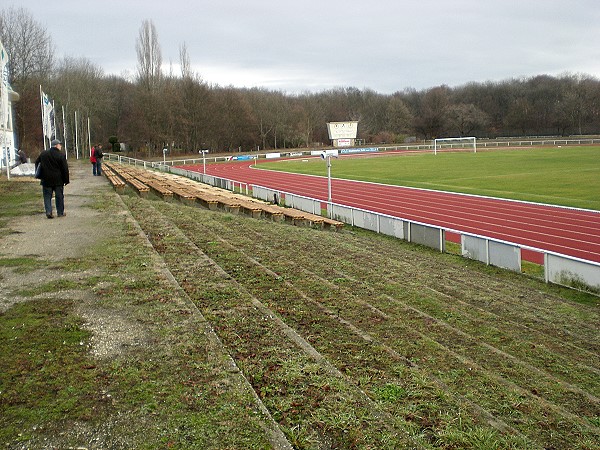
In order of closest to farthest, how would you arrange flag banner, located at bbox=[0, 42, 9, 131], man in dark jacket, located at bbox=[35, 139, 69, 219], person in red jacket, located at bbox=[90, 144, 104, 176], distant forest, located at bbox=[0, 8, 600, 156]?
man in dark jacket, located at bbox=[35, 139, 69, 219] < flag banner, located at bbox=[0, 42, 9, 131] < person in red jacket, located at bbox=[90, 144, 104, 176] < distant forest, located at bbox=[0, 8, 600, 156]

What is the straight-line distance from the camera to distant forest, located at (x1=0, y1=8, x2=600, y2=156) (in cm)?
6285

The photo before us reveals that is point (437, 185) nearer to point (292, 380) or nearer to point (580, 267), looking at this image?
point (580, 267)

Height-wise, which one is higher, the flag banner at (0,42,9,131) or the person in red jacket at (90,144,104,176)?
the flag banner at (0,42,9,131)

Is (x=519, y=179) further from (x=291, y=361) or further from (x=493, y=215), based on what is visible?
→ (x=291, y=361)

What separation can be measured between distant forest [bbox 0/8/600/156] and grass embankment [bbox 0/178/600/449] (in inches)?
2038

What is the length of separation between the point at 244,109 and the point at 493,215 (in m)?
77.8

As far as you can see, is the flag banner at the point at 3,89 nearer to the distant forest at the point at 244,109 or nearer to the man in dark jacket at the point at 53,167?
the man in dark jacket at the point at 53,167

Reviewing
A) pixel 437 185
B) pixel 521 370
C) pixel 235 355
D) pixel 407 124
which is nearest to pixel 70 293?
pixel 235 355

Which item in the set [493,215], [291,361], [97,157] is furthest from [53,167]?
[97,157]

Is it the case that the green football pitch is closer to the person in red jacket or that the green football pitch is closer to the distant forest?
the person in red jacket

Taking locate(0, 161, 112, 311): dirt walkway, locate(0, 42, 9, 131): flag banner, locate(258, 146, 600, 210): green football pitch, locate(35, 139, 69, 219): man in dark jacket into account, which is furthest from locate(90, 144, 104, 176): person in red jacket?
locate(258, 146, 600, 210): green football pitch

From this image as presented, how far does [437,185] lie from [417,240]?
1988 cm

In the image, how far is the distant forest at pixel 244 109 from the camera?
62.8 metres

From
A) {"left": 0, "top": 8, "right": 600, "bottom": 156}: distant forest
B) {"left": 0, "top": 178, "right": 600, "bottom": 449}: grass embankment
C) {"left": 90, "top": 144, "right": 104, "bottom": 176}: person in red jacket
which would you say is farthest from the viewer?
{"left": 0, "top": 8, "right": 600, "bottom": 156}: distant forest
